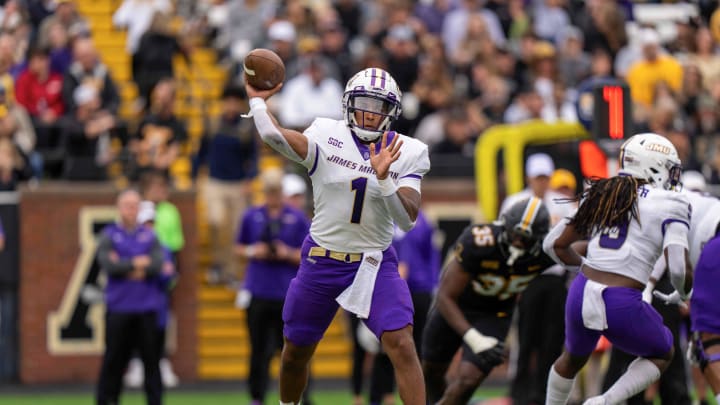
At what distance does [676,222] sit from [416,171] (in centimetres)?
159

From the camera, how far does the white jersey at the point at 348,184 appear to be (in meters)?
8.53

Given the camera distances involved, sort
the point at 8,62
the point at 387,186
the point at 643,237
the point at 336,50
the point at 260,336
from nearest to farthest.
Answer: the point at 387,186 < the point at 643,237 < the point at 260,336 < the point at 8,62 < the point at 336,50

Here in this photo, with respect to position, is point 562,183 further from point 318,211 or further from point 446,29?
point 446,29

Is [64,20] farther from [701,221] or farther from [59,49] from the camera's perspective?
[701,221]

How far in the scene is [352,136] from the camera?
862cm

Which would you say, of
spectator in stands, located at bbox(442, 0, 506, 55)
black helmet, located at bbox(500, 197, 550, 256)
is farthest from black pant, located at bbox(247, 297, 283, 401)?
spectator in stands, located at bbox(442, 0, 506, 55)

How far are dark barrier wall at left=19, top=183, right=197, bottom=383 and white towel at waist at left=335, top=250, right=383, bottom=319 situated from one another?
7.53m

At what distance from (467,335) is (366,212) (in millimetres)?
1502

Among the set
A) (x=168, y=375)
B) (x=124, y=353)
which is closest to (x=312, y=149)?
(x=124, y=353)

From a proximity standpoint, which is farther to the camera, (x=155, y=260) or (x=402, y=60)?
(x=402, y=60)

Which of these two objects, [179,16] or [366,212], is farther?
[179,16]

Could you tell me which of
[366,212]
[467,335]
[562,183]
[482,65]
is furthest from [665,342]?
[482,65]

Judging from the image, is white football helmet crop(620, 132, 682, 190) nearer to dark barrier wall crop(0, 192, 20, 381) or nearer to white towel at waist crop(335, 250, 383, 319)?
white towel at waist crop(335, 250, 383, 319)

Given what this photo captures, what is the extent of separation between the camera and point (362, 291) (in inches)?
337
